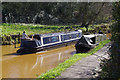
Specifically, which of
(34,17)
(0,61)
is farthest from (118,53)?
(34,17)

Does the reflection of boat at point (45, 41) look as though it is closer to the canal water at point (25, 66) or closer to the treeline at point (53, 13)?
the canal water at point (25, 66)

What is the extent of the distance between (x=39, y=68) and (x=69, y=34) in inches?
363

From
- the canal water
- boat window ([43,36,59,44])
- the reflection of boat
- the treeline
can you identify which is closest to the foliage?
the canal water

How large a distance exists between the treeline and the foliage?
1004 inches

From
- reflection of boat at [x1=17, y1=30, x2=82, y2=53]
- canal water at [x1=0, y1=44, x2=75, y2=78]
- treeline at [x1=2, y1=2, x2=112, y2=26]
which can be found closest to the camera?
canal water at [x1=0, y1=44, x2=75, y2=78]

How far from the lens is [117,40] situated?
4047mm

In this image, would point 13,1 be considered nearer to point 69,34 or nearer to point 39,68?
point 69,34

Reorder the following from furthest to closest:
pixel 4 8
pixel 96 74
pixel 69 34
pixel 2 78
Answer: pixel 4 8, pixel 69 34, pixel 2 78, pixel 96 74

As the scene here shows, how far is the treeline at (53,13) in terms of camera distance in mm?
30203

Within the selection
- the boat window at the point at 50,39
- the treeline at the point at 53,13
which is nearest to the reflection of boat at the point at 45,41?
the boat window at the point at 50,39

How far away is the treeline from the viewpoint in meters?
30.2

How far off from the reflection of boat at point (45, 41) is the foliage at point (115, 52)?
10.2m

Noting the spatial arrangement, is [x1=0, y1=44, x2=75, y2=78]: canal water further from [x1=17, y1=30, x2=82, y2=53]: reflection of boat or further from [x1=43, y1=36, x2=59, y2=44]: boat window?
[x1=43, y1=36, x2=59, y2=44]: boat window

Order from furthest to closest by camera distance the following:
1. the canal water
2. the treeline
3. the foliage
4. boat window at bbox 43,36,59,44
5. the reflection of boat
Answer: the treeline
boat window at bbox 43,36,59,44
the reflection of boat
the canal water
the foliage
